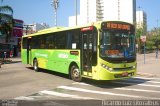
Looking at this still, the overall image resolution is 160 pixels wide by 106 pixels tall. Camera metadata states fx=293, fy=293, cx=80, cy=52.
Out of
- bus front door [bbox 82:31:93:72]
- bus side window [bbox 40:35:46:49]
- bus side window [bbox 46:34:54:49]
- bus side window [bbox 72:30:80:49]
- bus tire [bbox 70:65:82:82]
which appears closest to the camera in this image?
bus front door [bbox 82:31:93:72]

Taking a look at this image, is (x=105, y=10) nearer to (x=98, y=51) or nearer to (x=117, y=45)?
(x=117, y=45)

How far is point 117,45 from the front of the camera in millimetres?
13852

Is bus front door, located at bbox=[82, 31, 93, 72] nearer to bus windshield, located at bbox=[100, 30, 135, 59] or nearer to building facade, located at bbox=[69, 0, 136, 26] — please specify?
bus windshield, located at bbox=[100, 30, 135, 59]

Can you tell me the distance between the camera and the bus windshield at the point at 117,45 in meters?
13.6

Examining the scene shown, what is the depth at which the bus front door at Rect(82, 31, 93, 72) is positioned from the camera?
14266 mm

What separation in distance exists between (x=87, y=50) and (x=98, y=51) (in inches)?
42.7

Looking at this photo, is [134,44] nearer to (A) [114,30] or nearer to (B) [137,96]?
(A) [114,30]

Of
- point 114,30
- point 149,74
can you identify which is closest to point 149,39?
point 149,74

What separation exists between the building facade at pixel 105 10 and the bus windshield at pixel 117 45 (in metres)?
136

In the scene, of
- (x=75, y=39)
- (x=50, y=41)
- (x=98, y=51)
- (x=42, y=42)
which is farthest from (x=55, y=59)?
(x=98, y=51)

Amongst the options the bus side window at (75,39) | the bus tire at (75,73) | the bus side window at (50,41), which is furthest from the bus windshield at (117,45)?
the bus side window at (50,41)

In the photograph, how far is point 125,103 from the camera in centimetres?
1012

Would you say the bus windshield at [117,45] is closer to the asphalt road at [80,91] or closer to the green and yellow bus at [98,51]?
the green and yellow bus at [98,51]

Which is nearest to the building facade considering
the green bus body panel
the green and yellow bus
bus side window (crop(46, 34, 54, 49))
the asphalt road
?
the green bus body panel
